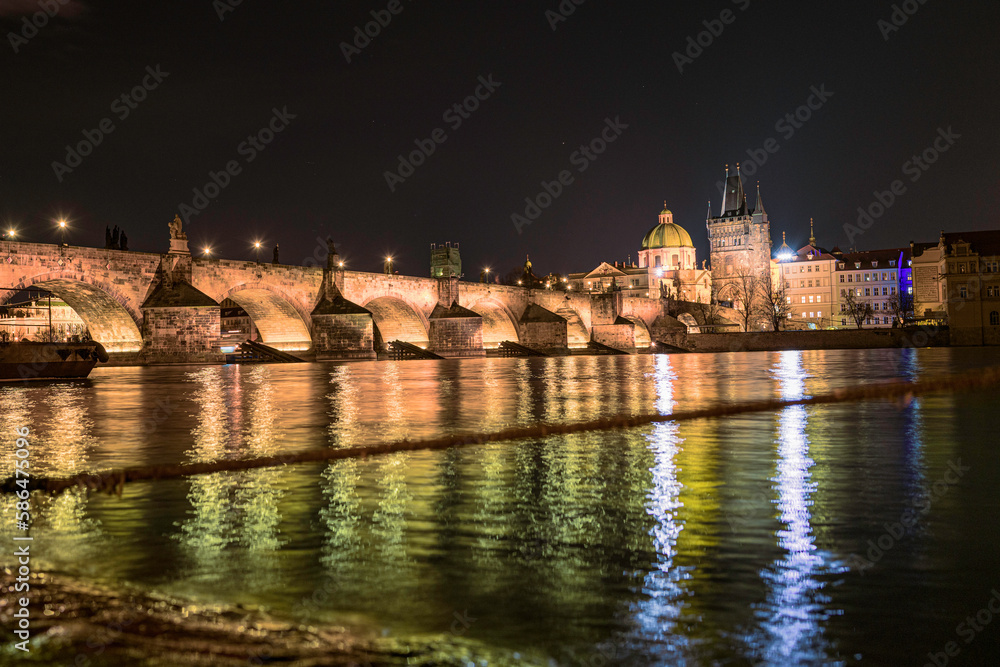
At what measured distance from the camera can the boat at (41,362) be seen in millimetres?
26266

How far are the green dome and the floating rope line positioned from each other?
120 metres

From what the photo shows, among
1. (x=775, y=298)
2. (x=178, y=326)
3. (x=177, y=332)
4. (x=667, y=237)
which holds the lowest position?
(x=177, y=332)

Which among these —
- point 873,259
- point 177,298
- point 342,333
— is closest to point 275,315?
point 342,333

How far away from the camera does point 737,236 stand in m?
143

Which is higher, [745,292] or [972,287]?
[745,292]

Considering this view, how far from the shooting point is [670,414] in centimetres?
1153

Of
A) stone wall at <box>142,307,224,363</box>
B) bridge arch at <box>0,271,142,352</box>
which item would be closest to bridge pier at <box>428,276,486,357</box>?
stone wall at <box>142,307,224,363</box>

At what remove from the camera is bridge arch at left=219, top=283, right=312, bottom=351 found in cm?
4547

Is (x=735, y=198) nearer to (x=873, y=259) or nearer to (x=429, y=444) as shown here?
(x=873, y=259)

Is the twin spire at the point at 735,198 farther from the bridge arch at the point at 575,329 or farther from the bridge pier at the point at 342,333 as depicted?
the bridge pier at the point at 342,333

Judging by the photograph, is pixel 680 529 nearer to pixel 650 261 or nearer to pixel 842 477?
pixel 842 477

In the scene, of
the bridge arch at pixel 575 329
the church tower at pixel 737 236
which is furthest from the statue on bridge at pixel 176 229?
the church tower at pixel 737 236

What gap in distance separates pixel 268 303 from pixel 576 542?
149ft

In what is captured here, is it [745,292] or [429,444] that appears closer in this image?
[429,444]
